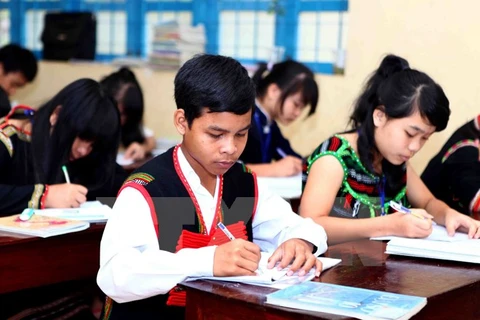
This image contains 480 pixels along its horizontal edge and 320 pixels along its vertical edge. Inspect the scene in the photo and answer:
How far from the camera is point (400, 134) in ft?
7.33

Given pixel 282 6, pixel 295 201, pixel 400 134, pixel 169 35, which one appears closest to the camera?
pixel 400 134

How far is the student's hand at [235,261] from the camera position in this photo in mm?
1486

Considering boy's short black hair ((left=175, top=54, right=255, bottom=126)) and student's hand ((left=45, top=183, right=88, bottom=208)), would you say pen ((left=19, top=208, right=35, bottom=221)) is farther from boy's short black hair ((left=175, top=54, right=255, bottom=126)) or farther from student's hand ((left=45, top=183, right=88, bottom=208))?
boy's short black hair ((left=175, top=54, right=255, bottom=126))

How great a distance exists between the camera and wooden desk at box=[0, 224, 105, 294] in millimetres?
2021

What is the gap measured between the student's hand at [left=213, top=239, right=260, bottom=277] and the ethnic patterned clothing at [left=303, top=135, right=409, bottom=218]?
791mm

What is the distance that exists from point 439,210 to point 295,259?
0.93 meters

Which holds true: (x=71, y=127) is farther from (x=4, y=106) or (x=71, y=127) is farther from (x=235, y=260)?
(x=235, y=260)

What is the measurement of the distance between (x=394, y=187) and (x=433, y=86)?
0.34 metres

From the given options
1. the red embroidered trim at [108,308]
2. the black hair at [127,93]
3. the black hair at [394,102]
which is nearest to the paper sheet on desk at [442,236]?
the black hair at [394,102]

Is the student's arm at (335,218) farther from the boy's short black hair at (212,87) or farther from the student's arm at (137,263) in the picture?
the student's arm at (137,263)

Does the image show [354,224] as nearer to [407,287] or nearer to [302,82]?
[407,287]

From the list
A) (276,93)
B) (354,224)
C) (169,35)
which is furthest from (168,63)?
(354,224)

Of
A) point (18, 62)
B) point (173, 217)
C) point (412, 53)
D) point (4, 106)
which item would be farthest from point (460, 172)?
point (18, 62)

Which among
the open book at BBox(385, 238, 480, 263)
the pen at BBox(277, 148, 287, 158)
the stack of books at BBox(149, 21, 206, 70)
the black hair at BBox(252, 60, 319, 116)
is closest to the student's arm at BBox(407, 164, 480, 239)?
the open book at BBox(385, 238, 480, 263)
